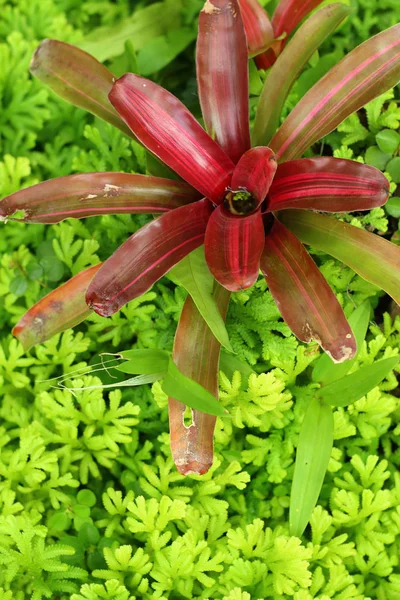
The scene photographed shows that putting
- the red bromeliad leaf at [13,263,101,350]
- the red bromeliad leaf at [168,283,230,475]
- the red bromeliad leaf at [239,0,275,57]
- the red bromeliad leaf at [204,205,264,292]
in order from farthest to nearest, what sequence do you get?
the red bromeliad leaf at [239,0,275,57], the red bromeliad leaf at [13,263,101,350], the red bromeliad leaf at [168,283,230,475], the red bromeliad leaf at [204,205,264,292]

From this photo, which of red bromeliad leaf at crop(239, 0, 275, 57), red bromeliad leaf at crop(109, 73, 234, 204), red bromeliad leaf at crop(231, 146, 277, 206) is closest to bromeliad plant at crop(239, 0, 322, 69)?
red bromeliad leaf at crop(239, 0, 275, 57)

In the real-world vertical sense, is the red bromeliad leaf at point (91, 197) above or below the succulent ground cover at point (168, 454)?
above

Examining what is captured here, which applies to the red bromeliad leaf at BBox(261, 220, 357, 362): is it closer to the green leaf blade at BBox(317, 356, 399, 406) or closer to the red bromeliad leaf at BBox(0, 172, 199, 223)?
the green leaf blade at BBox(317, 356, 399, 406)

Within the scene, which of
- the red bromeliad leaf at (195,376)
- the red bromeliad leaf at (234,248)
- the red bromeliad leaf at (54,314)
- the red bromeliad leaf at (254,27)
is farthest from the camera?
the red bromeliad leaf at (254,27)

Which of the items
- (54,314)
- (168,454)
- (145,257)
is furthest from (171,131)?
(168,454)

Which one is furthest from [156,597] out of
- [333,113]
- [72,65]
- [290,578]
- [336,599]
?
[72,65]

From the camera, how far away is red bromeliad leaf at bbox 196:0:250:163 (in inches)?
56.3

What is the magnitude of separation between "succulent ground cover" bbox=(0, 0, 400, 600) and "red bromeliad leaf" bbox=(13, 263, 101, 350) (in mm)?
168

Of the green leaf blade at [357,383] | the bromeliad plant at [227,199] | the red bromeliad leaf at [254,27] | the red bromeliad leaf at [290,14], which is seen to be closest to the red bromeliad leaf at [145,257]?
the bromeliad plant at [227,199]

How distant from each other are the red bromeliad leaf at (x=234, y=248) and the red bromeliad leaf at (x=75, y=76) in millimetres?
498

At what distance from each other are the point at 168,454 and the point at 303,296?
1.98 ft

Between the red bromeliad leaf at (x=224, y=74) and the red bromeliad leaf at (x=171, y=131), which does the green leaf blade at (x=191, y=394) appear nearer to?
the red bromeliad leaf at (x=171, y=131)

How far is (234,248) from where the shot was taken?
131cm

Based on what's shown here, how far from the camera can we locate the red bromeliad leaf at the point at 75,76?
1.57 m
